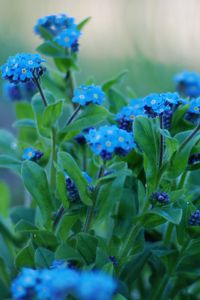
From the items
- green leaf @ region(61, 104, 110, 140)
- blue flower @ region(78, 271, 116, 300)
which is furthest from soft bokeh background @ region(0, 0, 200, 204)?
blue flower @ region(78, 271, 116, 300)

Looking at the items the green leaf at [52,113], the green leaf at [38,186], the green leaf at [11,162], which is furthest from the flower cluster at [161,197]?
the green leaf at [11,162]

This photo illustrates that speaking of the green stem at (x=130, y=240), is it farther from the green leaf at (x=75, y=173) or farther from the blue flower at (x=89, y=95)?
the blue flower at (x=89, y=95)

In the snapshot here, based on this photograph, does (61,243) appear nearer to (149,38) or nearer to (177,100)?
(177,100)

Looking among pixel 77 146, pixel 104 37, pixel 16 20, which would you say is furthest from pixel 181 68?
pixel 77 146

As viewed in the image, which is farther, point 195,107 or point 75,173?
point 195,107

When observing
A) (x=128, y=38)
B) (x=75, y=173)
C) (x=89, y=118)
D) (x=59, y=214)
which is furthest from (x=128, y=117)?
(x=128, y=38)

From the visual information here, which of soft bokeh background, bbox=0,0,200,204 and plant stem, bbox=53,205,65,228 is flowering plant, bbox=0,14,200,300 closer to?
plant stem, bbox=53,205,65,228

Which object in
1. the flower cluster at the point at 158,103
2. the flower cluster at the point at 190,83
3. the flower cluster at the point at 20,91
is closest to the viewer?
the flower cluster at the point at 158,103

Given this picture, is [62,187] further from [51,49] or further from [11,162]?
[51,49]
